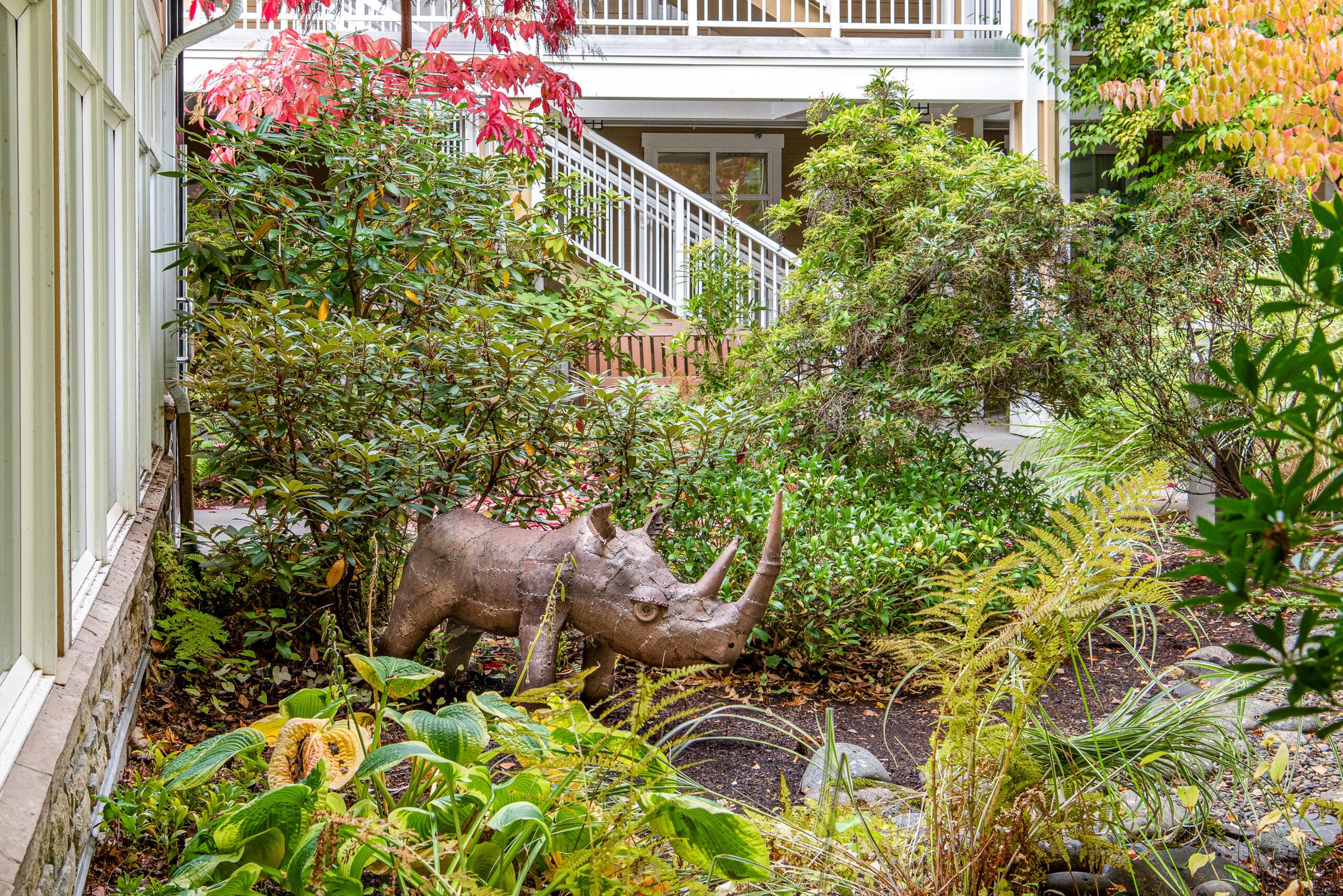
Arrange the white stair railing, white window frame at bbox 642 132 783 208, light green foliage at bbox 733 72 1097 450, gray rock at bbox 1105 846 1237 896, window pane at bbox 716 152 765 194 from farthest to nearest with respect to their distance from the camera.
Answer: window pane at bbox 716 152 765 194, white window frame at bbox 642 132 783 208, the white stair railing, light green foliage at bbox 733 72 1097 450, gray rock at bbox 1105 846 1237 896

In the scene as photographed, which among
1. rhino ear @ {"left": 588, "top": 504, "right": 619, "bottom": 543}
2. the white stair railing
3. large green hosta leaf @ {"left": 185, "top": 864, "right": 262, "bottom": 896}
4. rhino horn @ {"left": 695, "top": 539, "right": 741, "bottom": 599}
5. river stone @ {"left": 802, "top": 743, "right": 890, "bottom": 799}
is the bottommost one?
river stone @ {"left": 802, "top": 743, "right": 890, "bottom": 799}

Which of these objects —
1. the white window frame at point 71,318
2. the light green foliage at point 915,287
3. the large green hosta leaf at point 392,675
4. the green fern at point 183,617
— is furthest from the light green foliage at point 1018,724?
the light green foliage at point 915,287

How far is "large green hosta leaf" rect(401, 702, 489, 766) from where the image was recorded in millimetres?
2857

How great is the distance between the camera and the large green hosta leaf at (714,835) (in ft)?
8.57

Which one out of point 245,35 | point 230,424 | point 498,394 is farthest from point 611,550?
point 245,35

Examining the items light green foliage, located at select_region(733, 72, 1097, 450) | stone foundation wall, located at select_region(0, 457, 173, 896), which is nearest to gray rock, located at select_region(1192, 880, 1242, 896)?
stone foundation wall, located at select_region(0, 457, 173, 896)

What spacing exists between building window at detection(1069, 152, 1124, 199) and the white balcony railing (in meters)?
2.65

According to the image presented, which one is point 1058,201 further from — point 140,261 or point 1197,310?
point 140,261

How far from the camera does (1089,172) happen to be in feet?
54.3

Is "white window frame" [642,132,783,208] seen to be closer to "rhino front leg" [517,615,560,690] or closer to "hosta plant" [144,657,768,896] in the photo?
"rhino front leg" [517,615,560,690]

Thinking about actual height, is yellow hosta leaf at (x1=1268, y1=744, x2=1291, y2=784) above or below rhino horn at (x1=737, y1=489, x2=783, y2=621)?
below

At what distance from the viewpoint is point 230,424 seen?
194 inches

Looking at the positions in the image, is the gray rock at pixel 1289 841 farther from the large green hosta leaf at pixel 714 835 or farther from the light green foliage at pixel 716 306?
the light green foliage at pixel 716 306

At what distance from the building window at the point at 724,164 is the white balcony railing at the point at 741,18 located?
154cm
